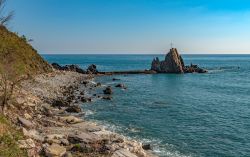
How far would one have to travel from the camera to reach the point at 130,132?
46.5m

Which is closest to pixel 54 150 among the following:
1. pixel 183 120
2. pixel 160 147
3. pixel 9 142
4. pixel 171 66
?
pixel 9 142

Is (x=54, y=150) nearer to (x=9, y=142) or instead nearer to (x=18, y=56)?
(x=9, y=142)

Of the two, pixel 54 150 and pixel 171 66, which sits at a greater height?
pixel 171 66

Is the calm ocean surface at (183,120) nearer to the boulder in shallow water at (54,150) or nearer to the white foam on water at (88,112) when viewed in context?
the white foam on water at (88,112)

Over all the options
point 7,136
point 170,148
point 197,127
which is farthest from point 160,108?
point 7,136

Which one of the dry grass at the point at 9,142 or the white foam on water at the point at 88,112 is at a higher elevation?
the dry grass at the point at 9,142

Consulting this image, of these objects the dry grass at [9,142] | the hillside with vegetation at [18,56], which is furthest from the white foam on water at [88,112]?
the dry grass at [9,142]

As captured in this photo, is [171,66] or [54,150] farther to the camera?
[171,66]

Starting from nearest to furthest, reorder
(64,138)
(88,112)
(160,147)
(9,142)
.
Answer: (9,142), (64,138), (160,147), (88,112)

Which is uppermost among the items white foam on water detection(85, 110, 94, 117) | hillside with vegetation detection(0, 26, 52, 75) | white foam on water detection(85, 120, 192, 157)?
hillside with vegetation detection(0, 26, 52, 75)

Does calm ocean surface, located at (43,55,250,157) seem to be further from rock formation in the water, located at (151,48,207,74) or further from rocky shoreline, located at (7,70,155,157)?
rock formation in the water, located at (151,48,207,74)

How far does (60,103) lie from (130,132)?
21.1m

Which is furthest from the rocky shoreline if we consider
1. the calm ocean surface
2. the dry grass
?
the calm ocean surface

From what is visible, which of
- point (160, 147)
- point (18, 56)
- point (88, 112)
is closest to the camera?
point (160, 147)
